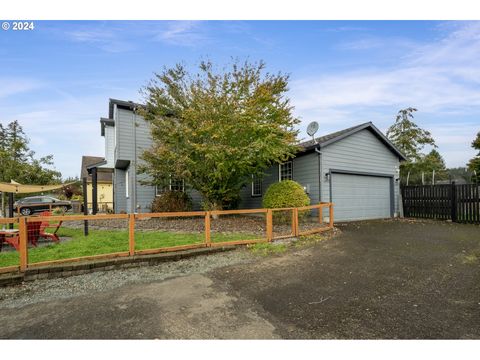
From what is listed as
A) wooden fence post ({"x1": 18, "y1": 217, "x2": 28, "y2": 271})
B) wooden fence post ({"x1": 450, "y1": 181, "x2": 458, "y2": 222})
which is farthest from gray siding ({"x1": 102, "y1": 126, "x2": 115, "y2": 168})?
wooden fence post ({"x1": 450, "y1": 181, "x2": 458, "y2": 222})

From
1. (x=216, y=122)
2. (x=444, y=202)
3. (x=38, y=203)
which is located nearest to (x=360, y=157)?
(x=444, y=202)

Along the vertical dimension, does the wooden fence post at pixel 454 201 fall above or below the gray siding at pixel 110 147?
below

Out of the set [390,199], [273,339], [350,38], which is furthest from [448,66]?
[273,339]

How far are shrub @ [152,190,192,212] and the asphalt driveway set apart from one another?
23.0ft

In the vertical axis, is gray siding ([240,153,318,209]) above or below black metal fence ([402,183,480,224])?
above

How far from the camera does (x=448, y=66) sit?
33.6 feet

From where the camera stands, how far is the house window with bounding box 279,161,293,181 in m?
13.2

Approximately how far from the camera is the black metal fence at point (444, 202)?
10.8 m

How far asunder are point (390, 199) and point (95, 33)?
15.1m

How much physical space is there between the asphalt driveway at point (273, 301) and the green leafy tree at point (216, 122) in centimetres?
518

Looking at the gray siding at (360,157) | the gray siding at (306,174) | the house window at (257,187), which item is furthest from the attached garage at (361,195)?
the house window at (257,187)

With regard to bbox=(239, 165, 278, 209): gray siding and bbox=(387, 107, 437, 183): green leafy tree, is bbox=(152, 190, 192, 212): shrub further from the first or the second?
bbox=(387, 107, 437, 183): green leafy tree

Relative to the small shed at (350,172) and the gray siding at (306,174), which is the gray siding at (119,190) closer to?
the small shed at (350,172)
